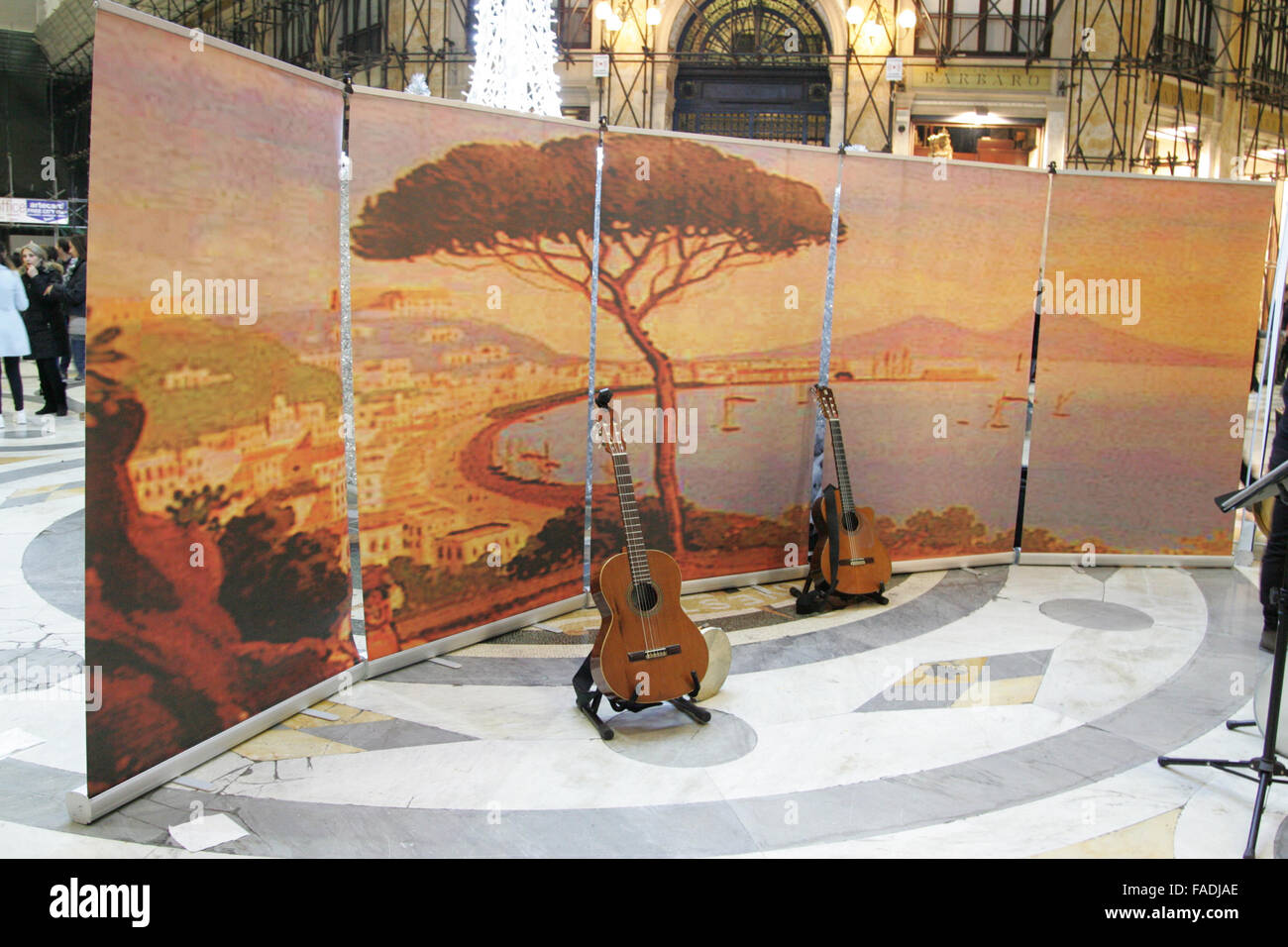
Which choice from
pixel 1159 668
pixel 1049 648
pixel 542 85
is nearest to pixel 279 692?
pixel 1049 648

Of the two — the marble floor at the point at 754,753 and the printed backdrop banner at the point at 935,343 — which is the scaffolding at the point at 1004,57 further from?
the marble floor at the point at 754,753

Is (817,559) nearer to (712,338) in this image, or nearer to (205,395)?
(712,338)

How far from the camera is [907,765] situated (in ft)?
11.8

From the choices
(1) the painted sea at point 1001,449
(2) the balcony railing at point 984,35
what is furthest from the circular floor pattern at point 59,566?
(2) the balcony railing at point 984,35

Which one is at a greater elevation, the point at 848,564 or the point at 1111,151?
the point at 1111,151

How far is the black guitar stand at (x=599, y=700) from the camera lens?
3.84m

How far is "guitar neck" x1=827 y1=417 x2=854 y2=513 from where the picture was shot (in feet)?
17.8

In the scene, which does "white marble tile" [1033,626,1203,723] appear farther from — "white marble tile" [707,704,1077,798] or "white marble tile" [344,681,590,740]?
"white marble tile" [344,681,590,740]

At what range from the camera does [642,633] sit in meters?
3.84

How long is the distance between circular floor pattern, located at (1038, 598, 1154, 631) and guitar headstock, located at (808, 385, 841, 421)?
1.58 m

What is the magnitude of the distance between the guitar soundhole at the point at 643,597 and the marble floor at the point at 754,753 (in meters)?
0.46

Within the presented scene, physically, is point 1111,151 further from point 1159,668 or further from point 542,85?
point 1159,668

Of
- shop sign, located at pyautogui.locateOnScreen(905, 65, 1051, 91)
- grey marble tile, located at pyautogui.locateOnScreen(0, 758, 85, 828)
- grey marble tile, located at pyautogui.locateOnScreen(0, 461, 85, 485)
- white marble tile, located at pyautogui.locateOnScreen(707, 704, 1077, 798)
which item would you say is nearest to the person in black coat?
grey marble tile, located at pyautogui.locateOnScreen(0, 461, 85, 485)

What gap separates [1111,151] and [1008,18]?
9.70 feet
